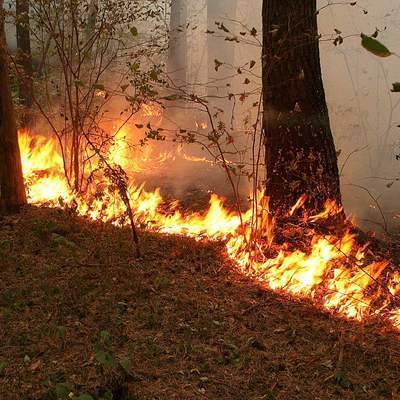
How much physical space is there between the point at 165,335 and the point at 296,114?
2787 mm

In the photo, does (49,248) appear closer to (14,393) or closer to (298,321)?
(14,393)

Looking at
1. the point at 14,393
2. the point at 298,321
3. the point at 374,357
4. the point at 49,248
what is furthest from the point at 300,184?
the point at 14,393

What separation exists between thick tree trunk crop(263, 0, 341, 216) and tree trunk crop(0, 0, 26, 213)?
327cm

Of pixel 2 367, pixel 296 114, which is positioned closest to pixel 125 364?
pixel 2 367

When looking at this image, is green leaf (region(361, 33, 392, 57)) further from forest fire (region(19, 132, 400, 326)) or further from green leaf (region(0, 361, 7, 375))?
forest fire (region(19, 132, 400, 326))

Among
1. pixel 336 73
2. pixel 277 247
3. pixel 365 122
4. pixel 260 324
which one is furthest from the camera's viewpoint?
pixel 336 73

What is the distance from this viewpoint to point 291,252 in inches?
205

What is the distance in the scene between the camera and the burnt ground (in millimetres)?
3197

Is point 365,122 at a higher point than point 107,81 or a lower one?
lower

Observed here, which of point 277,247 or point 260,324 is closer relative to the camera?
point 260,324

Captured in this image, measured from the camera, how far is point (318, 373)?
3391 millimetres

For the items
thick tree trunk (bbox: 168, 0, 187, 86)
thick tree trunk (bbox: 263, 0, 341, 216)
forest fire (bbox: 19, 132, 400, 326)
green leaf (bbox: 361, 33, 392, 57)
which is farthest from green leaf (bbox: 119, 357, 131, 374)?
thick tree trunk (bbox: 168, 0, 187, 86)

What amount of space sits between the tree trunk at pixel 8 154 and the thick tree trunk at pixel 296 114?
10.7 feet

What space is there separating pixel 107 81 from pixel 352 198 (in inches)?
304
